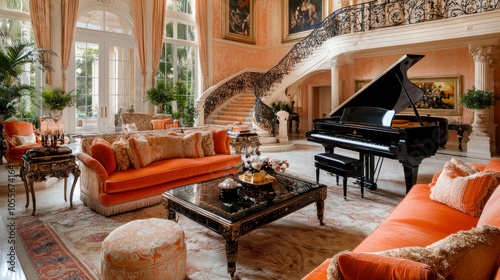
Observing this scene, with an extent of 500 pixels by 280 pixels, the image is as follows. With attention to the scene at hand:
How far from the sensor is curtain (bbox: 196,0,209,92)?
11.6m

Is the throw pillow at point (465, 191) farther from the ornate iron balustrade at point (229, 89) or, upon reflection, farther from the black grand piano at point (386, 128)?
the ornate iron balustrade at point (229, 89)

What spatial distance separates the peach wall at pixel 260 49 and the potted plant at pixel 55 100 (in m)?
5.79

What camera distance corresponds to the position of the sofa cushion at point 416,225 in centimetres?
189

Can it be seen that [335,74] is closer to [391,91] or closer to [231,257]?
[391,91]

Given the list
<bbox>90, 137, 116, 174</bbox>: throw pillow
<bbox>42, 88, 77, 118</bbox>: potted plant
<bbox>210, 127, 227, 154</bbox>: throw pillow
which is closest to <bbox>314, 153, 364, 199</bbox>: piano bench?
<bbox>210, 127, 227, 154</bbox>: throw pillow

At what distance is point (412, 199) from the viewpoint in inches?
113

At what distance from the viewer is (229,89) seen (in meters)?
12.4

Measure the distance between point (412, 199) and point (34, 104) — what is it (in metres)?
9.19

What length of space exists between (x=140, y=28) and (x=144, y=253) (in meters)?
9.70

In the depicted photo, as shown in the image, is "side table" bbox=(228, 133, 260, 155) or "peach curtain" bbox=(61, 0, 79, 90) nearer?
"side table" bbox=(228, 133, 260, 155)

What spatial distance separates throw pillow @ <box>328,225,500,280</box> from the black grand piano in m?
2.92

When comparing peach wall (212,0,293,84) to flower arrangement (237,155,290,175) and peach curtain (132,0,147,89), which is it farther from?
flower arrangement (237,155,290,175)

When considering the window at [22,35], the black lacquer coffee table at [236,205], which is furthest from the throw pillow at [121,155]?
the window at [22,35]

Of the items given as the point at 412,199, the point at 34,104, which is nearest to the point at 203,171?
the point at 412,199
